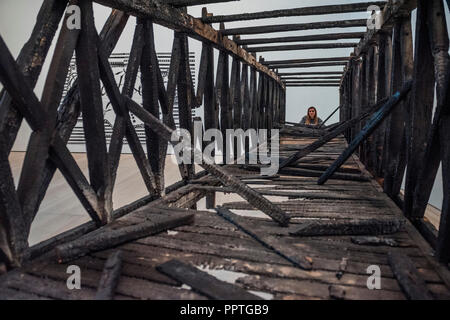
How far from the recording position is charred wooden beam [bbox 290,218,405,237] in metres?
3.11

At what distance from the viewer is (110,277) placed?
2.27 meters

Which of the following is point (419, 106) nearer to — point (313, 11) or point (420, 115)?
point (420, 115)

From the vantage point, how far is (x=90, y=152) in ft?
11.1

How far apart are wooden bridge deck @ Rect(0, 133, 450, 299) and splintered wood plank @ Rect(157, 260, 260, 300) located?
0.04 meters

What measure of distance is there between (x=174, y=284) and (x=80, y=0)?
2.51m

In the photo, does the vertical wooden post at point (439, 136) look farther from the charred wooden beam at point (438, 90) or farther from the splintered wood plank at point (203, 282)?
the splintered wood plank at point (203, 282)

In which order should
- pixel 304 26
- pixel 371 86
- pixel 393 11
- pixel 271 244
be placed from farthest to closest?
pixel 371 86 < pixel 304 26 < pixel 393 11 < pixel 271 244

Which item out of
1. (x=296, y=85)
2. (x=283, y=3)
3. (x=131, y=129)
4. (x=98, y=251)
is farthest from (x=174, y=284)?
(x=296, y=85)

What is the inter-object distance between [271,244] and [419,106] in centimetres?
199

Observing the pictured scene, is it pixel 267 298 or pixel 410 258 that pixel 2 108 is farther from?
pixel 410 258

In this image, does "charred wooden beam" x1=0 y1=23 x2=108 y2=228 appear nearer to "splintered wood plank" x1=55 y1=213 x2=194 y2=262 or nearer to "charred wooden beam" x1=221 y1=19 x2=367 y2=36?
"splintered wood plank" x1=55 y1=213 x2=194 y2=262

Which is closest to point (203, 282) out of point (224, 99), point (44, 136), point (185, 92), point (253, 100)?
point (44, 136)

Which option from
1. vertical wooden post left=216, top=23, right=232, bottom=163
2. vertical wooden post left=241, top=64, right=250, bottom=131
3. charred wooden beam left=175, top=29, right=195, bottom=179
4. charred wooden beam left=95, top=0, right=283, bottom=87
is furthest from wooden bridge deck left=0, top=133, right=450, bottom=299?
vertical wooden post left=241, top=64, right=250, bottom=131

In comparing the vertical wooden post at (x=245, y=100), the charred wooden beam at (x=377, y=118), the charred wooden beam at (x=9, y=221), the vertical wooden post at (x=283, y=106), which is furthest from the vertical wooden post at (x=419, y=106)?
the vertical wooden post at (x=283, y=106)
